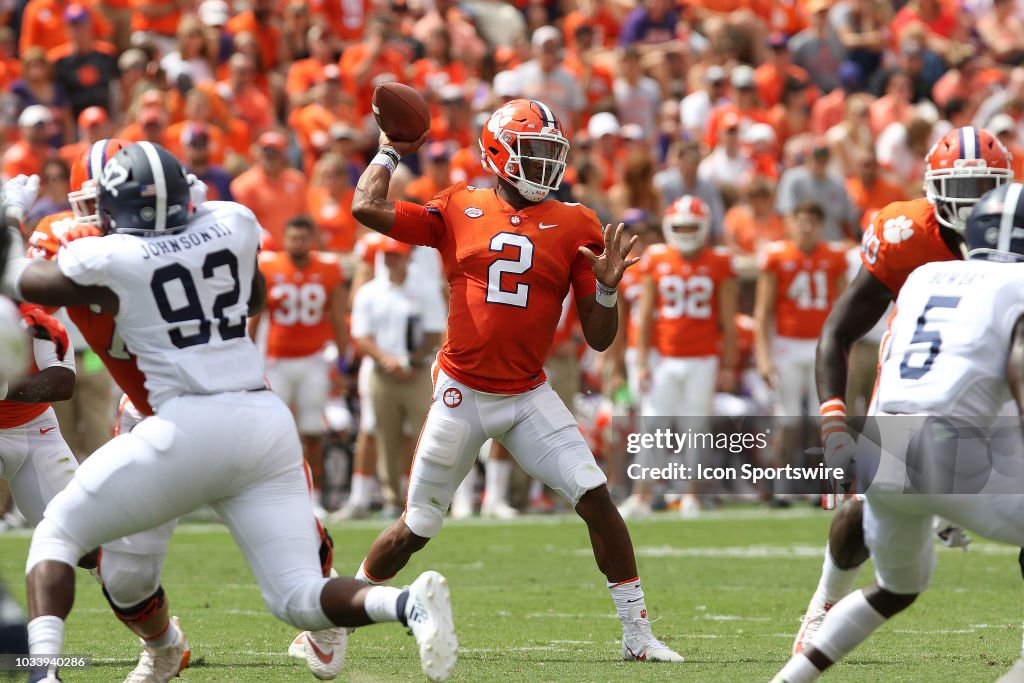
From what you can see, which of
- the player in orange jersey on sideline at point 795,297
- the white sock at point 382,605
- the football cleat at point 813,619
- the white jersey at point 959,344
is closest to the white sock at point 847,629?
the white jersey at point 959,344

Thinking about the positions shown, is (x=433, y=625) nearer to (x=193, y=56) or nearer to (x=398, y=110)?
(x=398, y=110)

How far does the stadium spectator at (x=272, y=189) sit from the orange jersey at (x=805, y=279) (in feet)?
12.4

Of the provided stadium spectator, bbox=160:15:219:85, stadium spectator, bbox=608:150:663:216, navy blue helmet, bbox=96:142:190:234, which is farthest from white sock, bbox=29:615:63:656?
stadium spectator, bbox=160:15:219:85

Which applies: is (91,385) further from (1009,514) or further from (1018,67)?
(1018,67)

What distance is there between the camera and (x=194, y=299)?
460cm

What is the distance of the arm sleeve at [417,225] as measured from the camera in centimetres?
606

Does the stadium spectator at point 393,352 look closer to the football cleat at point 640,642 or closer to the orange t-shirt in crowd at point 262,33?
the orange t-shirt in crowd at point 262,33

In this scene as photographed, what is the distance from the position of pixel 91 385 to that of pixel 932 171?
6.91 metres

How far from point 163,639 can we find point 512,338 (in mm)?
1721

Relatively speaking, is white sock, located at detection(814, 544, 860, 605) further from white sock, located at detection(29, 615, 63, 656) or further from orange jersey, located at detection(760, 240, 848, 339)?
orange jersey, located at detection(760, 240, 848, 339)

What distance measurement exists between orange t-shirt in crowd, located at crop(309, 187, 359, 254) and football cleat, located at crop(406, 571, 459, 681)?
27.7 ft

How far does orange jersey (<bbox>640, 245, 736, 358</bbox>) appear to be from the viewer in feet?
39.0

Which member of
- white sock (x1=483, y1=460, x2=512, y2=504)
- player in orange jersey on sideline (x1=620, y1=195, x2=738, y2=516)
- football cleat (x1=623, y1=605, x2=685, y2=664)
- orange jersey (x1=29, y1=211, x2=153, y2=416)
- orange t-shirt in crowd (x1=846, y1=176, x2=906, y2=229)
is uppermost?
orange jersey (x1=29, y1=211, x2=153, y2=416)

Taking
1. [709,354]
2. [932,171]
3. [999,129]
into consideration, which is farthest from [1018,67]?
[932,171]
